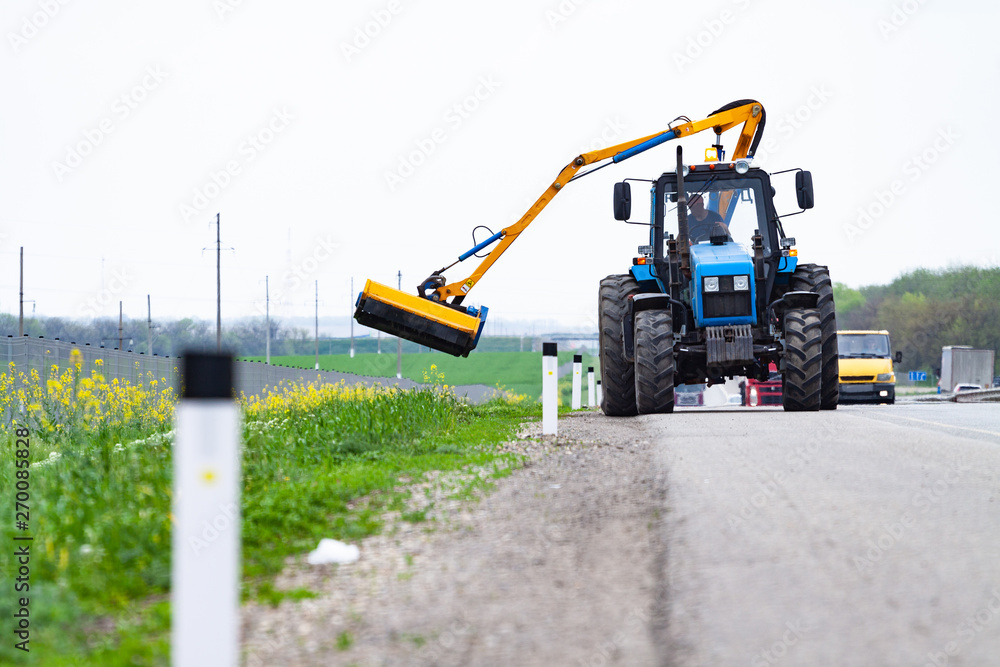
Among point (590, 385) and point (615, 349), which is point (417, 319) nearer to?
point (615, 349)

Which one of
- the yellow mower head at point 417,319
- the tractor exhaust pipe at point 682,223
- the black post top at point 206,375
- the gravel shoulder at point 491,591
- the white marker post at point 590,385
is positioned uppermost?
the tractor exhaust pipe at point 682,223

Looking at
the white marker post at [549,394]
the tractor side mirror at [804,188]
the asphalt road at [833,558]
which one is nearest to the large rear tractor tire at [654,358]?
the white marker post at [549,394]

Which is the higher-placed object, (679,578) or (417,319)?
(417,319)

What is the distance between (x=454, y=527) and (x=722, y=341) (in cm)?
831

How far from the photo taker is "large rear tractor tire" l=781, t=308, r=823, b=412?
1241 cm

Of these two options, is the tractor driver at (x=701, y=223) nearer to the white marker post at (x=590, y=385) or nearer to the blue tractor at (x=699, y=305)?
the blue tractor at (x=699, y=305)

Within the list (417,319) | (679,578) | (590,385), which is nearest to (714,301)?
(417,319)

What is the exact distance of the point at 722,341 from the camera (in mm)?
12414

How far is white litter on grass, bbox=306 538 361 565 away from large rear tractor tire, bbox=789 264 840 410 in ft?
33.0

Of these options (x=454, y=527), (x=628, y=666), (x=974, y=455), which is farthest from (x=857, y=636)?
(x=974, y=455)

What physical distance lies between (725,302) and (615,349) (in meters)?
1.75

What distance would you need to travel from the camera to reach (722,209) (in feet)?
46.0

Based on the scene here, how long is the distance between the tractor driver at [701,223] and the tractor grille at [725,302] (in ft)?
4.73

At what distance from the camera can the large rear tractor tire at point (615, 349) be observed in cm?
1352
